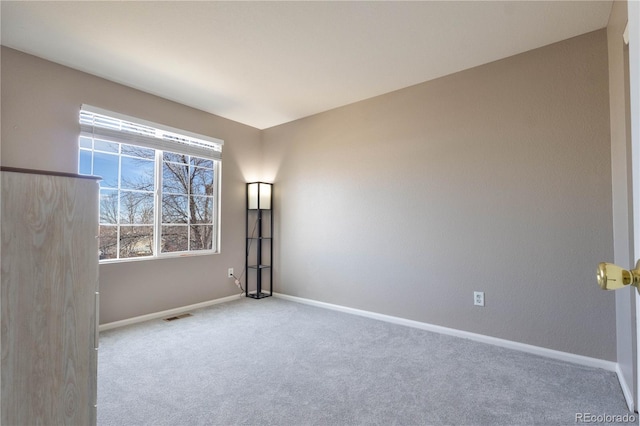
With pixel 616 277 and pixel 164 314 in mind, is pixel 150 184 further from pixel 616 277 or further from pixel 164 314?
pixel 616 277

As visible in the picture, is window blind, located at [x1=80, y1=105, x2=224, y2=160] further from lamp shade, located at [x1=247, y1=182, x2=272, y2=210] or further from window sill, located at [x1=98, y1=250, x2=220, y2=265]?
window sill, located at [x1=98, y1=250, x2=220, y2=265]

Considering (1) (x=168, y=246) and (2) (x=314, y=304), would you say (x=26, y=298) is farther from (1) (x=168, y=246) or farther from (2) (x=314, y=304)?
(2) (x=314, y=304)

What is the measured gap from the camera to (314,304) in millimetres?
3838

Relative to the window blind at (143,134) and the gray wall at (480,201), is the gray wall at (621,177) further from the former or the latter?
the window blind at (143,134)

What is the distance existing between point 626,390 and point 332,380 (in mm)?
1708

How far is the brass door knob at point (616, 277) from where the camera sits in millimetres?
562

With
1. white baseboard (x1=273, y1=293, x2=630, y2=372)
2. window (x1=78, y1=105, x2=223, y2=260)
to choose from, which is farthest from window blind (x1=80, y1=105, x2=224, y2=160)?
white baseboard (x1=273, y1=293, x2=630, y2=372)

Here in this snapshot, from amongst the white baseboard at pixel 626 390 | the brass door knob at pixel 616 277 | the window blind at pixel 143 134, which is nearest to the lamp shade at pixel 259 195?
the window blind at pixel 143 134

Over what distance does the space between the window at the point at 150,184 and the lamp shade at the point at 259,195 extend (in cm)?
46


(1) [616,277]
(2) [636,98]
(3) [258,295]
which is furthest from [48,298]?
(3) [258,295]

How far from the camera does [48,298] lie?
123 centimetres

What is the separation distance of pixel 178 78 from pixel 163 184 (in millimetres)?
1180

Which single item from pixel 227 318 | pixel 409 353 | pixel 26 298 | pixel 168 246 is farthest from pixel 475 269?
pixel 168 246

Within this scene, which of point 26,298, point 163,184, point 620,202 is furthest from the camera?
point 163,184
